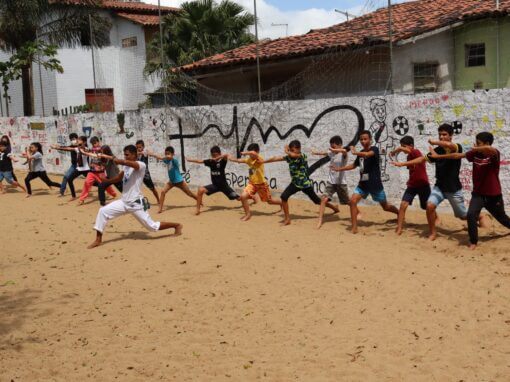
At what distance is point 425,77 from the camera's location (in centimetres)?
1423

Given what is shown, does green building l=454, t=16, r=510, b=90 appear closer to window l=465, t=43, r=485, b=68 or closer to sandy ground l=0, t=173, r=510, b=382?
window l=465, t=43, r=485, b=68

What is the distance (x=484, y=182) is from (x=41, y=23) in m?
22.9

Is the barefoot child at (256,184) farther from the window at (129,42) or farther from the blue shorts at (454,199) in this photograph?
the window at (129,42)

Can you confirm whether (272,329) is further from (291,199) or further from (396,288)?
(291,199)

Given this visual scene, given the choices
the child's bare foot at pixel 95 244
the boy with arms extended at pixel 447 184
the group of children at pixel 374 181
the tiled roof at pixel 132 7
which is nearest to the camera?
the group of children at pixel 374 181

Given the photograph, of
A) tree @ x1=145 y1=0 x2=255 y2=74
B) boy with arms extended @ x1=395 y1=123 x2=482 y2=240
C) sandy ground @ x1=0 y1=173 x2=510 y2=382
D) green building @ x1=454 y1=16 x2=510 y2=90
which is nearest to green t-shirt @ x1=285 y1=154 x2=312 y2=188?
sandy ground @ x1=0 y1=173 x2=510 y2=382

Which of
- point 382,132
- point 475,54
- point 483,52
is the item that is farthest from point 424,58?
point 382,132

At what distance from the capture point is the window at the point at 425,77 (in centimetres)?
1406

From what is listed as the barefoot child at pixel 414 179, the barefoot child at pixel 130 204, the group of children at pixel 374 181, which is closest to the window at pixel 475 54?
the group of children at pixel 374 181

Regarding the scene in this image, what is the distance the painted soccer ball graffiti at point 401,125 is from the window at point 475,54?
5.22 meters

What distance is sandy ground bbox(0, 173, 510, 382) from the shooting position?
4.83 m

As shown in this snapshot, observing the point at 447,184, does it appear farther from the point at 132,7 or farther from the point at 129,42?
the point at 132,7

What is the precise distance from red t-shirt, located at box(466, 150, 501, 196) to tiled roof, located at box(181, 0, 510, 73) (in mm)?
5410

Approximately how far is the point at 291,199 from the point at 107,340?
23.7ft
